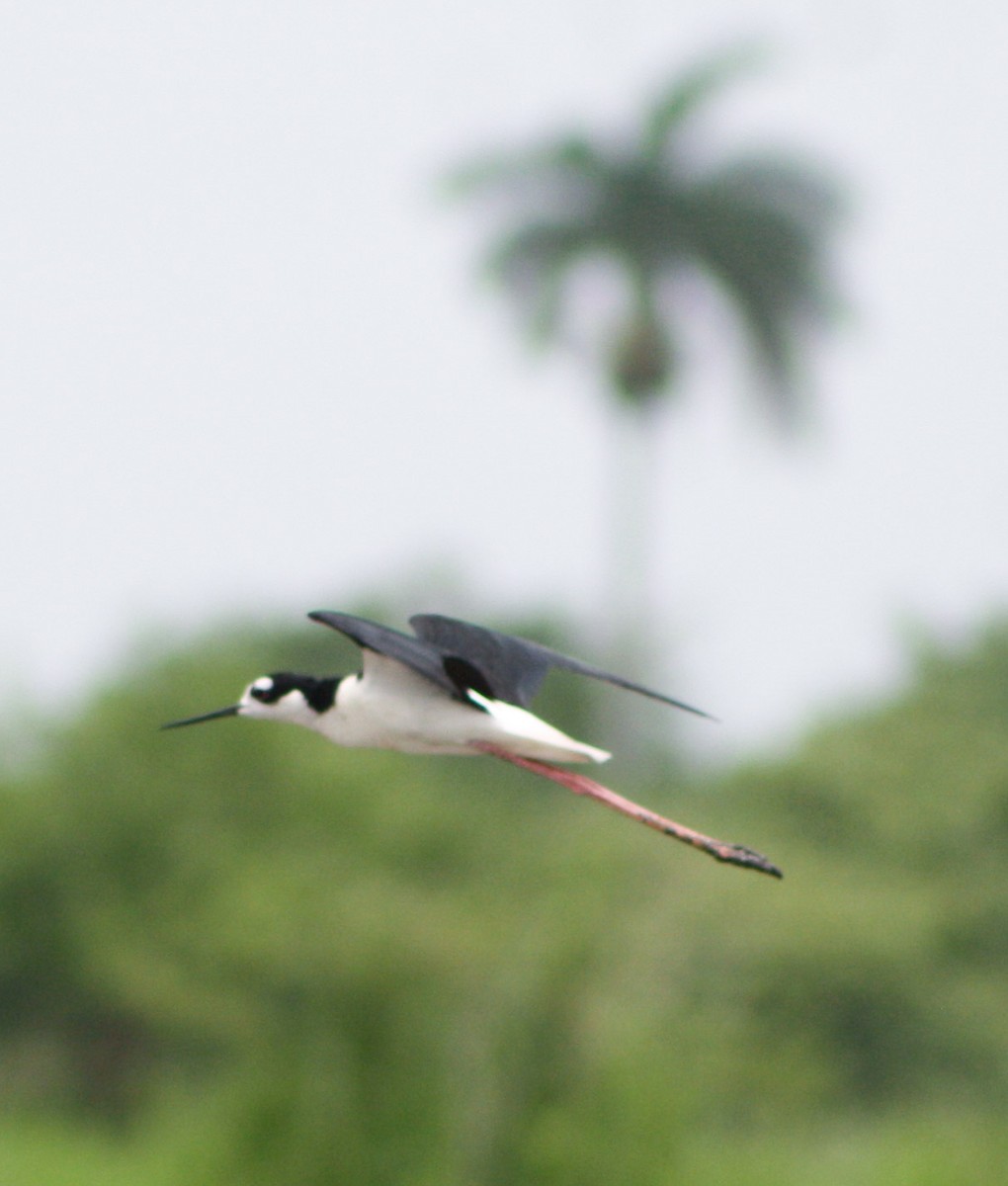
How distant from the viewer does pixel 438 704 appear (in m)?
2.40

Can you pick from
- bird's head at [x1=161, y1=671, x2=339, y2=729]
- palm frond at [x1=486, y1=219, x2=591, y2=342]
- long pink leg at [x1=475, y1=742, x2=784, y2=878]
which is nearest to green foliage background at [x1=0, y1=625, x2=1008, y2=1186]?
palm frond at [x1=486, y1=219, x2=591, y2=342]

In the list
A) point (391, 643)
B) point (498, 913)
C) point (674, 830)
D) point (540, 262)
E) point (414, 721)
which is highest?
point (391, 643)

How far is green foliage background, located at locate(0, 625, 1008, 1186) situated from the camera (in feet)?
59.8

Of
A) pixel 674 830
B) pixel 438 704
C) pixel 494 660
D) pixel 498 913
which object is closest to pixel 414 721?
pixel 438 704

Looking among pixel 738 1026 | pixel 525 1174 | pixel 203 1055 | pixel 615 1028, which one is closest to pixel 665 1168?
pixel 525 1174

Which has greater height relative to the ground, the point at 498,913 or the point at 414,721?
the point at 414,721

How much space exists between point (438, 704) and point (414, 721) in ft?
0.14

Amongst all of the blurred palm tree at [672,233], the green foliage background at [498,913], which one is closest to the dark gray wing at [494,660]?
the green foliage background at [498,913]

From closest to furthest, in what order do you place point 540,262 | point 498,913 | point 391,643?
point 391,643, point 498,913, point 540,262

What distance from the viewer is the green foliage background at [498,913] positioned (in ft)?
59.8

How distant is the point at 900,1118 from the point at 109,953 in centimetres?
911

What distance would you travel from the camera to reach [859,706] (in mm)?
24500

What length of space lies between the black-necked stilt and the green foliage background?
13.4 metres

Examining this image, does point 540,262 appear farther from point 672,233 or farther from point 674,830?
point 674,830
